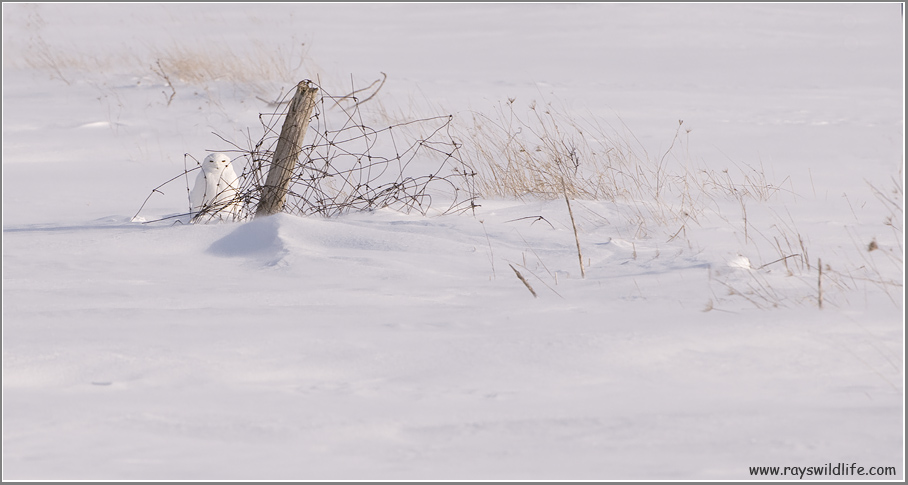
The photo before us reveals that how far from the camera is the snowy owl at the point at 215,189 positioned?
4.11m

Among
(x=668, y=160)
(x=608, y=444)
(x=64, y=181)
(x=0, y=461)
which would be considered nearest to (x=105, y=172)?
(x=64, y=181)

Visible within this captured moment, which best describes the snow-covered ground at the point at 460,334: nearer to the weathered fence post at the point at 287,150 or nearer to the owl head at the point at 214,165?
the weathered fence post at the point at 287,150

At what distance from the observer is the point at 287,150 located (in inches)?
158

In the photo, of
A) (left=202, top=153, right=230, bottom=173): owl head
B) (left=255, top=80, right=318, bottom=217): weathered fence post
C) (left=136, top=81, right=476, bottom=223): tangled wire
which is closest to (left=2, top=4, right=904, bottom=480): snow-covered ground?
(left=136, top=81, right=476, bottom=223): tangled wire

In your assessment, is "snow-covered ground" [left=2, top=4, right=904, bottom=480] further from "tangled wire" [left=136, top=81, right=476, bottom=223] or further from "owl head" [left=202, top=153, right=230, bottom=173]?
"owl head" [left=202, top=153, right=230, bottom=173]

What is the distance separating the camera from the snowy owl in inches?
162

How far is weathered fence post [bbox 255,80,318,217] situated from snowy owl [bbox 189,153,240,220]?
171 mm

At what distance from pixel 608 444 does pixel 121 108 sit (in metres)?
8.13

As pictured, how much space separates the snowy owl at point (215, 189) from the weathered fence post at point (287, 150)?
0.17m

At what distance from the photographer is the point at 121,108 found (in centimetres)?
872

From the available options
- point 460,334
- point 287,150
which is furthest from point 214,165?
point 460,334

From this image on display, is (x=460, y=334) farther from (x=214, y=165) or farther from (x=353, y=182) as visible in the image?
→ (x=353, y=182)

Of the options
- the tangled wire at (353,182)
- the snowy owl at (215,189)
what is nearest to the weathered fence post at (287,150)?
the tangled wire at (353,182)

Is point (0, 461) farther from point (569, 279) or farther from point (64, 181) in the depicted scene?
point (64, 181)
